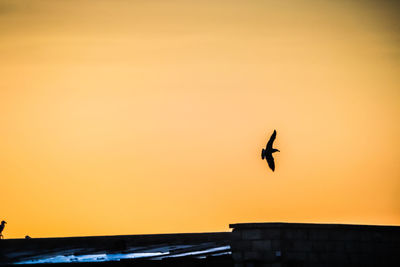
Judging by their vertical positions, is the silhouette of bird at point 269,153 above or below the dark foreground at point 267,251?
above

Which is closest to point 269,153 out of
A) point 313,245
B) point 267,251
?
point 313,245

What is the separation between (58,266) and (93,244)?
14.6ft

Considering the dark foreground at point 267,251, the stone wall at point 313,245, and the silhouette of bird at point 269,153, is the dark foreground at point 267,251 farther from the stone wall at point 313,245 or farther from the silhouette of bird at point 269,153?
the silhouette of bird at point 269,153

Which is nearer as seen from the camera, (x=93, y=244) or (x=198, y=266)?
(x=198, y=266)

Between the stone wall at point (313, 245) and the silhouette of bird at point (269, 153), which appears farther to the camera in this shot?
the silhouette of bird at point (269, 153)

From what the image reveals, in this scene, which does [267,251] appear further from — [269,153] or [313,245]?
[269,153]

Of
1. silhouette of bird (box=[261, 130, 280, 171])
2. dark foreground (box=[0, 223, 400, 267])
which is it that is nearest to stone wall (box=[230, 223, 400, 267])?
dark foreground (box=[0, 223, 400, 267])

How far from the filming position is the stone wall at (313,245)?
70.7ft

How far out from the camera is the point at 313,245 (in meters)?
22.0

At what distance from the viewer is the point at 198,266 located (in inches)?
845

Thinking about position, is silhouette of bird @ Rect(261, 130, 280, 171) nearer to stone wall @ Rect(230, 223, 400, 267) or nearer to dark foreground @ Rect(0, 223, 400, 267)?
dark foreground @ Rect(0, 223, 400, 267)

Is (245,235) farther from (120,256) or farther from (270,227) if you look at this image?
(120,256)

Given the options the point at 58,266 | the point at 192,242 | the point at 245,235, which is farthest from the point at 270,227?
the point at 58,266

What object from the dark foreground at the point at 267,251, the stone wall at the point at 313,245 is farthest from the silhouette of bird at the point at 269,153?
the stone wall at the point at 313,245
